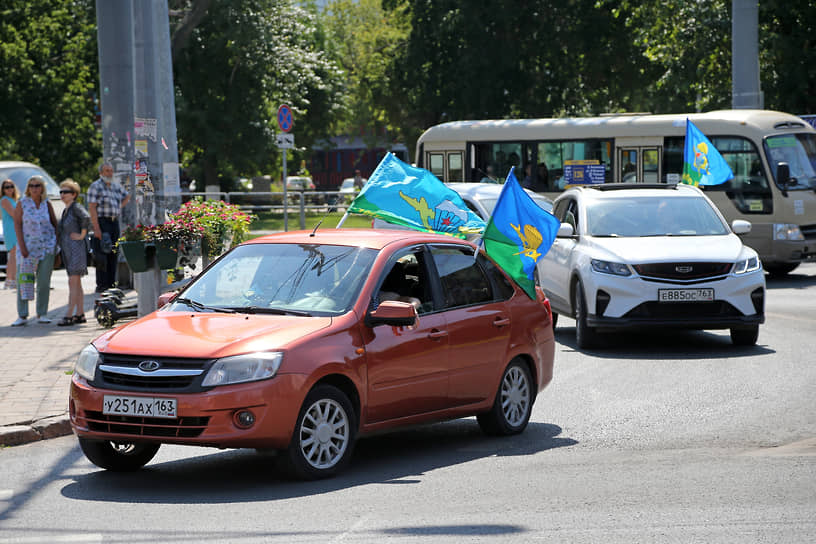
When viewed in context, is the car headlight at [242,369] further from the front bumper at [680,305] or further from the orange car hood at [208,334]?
the front bumper at [680,305]

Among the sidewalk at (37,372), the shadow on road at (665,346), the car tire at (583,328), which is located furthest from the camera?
the car tire at (583,328)

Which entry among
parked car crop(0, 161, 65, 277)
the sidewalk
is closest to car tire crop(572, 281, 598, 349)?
the sidewalk

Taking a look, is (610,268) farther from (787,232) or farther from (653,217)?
(787,232)

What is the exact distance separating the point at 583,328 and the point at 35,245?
6.78 metres

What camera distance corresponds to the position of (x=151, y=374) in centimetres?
702

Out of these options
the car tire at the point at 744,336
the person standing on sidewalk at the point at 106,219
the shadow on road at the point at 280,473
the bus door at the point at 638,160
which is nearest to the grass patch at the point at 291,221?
the bus door at the point at 638,160

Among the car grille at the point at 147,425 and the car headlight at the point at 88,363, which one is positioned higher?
the car headlight at the point at 88,363

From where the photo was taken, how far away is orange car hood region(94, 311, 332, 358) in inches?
278

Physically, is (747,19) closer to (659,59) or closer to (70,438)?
(659,59)

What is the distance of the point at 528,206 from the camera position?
10.4 metres

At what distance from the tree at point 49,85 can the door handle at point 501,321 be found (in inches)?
1354

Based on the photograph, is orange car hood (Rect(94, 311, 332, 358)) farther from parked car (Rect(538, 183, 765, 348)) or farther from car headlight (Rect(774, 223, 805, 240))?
car headlight (Rect(774, 223, 805, 240))

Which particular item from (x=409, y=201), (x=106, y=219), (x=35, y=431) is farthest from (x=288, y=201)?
(x=35, y=431)

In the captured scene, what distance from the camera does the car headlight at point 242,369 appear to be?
6.94m
